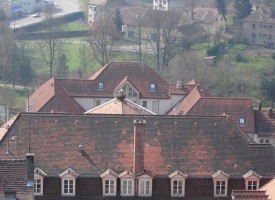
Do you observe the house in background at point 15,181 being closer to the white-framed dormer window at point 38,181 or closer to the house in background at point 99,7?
the white-framed dormer window at point 38,181

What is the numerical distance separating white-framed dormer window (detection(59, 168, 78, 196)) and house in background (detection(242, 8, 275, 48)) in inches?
3145

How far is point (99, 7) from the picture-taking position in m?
140

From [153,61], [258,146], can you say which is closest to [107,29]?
[153,61]

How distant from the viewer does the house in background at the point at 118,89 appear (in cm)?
8238

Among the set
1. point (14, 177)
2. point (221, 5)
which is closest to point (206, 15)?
point (221, 5)

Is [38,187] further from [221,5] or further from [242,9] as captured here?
[221,5]

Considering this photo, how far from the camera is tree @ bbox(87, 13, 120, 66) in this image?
115938 millimetres

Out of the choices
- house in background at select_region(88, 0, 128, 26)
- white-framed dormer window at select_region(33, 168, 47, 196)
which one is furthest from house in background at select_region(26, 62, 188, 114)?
house in background at select_region(88, 0, 128, 26)

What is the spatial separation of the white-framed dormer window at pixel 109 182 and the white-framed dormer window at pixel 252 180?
276 inches

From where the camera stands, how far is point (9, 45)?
11419 centimetres

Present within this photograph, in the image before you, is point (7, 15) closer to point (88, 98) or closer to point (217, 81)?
point (217, 81)

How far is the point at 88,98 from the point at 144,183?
28559mm

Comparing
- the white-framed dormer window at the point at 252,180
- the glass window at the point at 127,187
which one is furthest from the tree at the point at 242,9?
the glass window at the point at 127,187

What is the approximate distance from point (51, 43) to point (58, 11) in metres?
23.6
